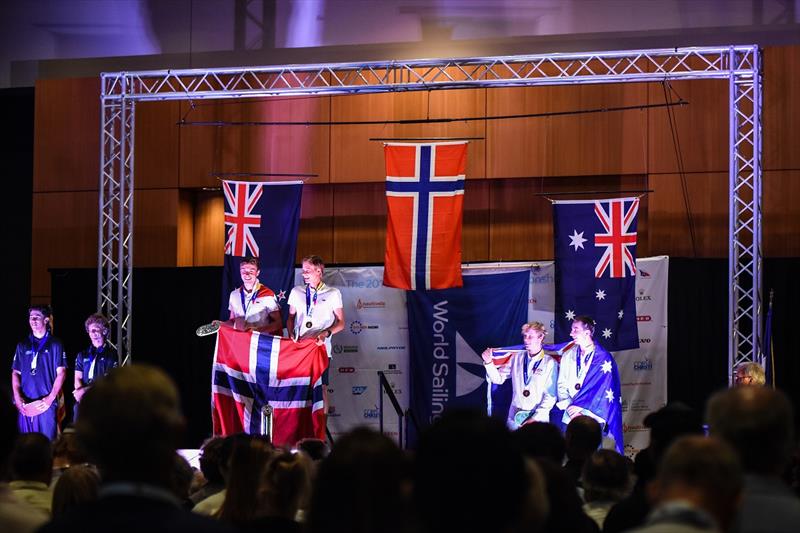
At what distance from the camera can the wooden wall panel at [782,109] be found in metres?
11.8

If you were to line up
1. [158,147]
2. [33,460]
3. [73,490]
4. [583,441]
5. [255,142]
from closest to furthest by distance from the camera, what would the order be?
[73,490] → [33,460] → [583,441] → [255,142] → [158,147]

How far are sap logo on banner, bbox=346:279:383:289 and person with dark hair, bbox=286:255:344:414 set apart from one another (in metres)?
0.82

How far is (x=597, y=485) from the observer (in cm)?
416

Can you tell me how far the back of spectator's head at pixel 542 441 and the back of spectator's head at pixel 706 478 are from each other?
6.72 ft

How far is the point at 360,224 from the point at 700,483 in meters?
11.1

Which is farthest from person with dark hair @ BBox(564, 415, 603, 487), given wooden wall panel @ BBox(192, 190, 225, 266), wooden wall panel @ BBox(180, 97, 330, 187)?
wooden wall panel @ BBox(192, 190, 225, 266)

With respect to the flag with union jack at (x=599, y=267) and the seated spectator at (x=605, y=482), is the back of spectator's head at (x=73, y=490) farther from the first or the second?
the flag with union jack at (x=599, y=267)

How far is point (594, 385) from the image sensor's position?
34.6 feet

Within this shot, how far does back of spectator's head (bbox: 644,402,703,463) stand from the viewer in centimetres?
406

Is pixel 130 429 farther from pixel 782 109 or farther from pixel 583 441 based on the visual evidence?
pixel 782 109

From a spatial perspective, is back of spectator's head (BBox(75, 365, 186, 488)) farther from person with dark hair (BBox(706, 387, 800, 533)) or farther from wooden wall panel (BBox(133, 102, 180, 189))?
wooden wall panel (BBox(133, 102, 180, 189))

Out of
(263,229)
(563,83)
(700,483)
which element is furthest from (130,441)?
(263,229)

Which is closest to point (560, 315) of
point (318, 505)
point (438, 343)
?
point (438, 343)

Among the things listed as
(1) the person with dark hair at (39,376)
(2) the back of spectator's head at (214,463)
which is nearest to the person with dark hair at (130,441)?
(2) the back of spectator's head at (214,463)
